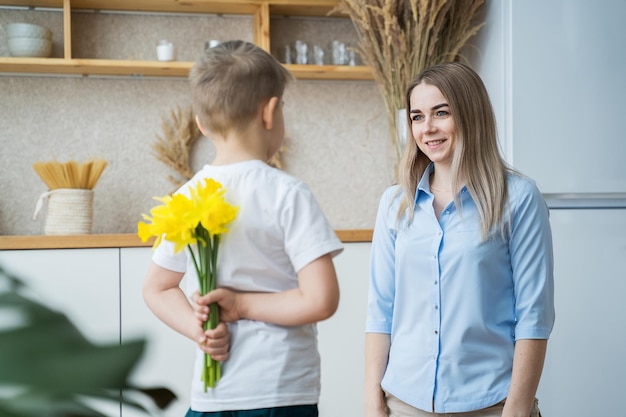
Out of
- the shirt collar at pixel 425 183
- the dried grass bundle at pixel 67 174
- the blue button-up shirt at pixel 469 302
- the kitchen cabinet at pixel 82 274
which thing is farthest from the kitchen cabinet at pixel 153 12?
the blue button-up shirt at pixel 469 302

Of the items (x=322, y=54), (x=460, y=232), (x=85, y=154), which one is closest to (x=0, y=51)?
(x=85, y=154)

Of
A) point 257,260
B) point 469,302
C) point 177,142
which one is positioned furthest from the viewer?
point 177,142

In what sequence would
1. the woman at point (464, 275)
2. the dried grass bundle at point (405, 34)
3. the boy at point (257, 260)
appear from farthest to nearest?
the dried grass bundle at point (405, 34) → the woman at point (464, 275) → the boy at point (257, 260)

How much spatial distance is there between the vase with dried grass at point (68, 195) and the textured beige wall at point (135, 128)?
306 mm

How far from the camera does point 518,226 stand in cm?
138

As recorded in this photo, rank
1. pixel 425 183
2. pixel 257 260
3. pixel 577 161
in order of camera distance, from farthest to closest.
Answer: pixel 577 161 → pixel 425 183 → pixel 257 260

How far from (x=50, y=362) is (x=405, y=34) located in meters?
2.85

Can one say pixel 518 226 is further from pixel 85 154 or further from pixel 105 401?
pixel 85 154

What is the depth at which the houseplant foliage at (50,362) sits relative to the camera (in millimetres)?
235

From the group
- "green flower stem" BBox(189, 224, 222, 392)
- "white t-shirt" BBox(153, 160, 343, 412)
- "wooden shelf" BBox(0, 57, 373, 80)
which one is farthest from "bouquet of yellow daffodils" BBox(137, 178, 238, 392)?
"wooden shelf" BBox(0, 57, 373, 80)

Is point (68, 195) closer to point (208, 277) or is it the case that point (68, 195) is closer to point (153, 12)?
point (153, 12)

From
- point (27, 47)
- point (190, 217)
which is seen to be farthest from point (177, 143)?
point (190, 217)

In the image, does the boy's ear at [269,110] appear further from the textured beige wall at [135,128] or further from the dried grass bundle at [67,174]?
the textured beige wall at [135,128]

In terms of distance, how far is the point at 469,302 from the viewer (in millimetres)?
1371
